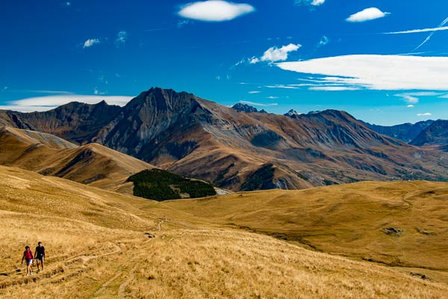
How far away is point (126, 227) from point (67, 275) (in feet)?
136

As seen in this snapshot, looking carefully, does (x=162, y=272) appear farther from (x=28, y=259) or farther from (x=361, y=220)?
(x=361, y=220)

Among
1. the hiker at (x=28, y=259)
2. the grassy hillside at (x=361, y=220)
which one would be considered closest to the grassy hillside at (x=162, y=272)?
the hiker at (x=28, y=259)

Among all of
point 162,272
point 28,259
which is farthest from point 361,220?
point 28,259

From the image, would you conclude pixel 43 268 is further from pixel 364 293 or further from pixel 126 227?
pixel 126 227

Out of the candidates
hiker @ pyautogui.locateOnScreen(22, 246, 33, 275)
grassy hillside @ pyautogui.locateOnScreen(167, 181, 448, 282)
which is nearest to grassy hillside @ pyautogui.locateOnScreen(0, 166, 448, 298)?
hiker @ pyautogui.locateOnScreen(22, 246, 33, 275)

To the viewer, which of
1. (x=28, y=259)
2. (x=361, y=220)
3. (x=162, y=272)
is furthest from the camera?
(x=361, y=220)

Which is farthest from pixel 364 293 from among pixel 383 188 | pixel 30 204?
pixel 383 188

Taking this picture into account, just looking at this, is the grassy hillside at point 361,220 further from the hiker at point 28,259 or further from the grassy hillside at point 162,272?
the hiker at point 28,259

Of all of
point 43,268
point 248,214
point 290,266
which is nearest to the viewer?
point 43,268

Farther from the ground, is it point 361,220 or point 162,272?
point 162,272

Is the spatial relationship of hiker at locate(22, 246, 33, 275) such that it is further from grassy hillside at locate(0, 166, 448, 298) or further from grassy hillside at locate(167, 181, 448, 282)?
grassy hillside at locate(167, 181, 448, 282)

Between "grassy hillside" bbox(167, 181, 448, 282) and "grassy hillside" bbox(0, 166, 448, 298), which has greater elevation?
"grassy hillside" bbox(0, 166, 448, 298)

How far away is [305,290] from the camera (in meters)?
31.9

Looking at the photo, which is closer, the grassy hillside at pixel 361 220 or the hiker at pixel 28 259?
the hiker at pixel 28 259
